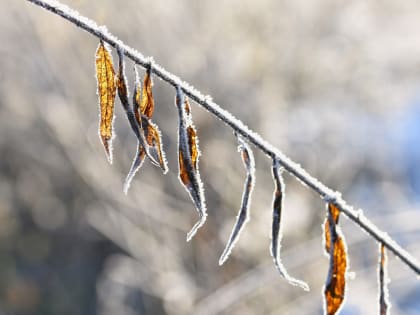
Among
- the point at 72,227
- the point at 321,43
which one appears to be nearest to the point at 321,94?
the point at 321,43

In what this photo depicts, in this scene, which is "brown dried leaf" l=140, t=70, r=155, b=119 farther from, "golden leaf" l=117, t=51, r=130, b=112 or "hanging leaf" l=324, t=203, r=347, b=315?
"hanging leaf" l=324, t=203, r=347, b=315

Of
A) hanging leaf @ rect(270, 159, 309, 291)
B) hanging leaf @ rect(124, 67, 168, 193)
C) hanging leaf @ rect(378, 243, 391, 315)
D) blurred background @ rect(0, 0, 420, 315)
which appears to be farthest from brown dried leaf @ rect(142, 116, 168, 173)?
blurred background @ rect(0, 0, 420, 315)

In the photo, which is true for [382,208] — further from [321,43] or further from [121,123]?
[121,123]

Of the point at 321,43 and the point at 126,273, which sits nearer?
the point at 126,273

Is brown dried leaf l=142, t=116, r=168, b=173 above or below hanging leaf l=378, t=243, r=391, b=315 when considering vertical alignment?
above

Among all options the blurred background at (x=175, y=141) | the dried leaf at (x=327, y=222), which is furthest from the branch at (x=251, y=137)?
the blurred background at (x=175, y=141)

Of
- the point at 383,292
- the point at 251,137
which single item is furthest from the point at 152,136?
the point at 383,292

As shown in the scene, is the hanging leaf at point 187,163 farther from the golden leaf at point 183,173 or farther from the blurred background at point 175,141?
the blurred background at point 175,141
